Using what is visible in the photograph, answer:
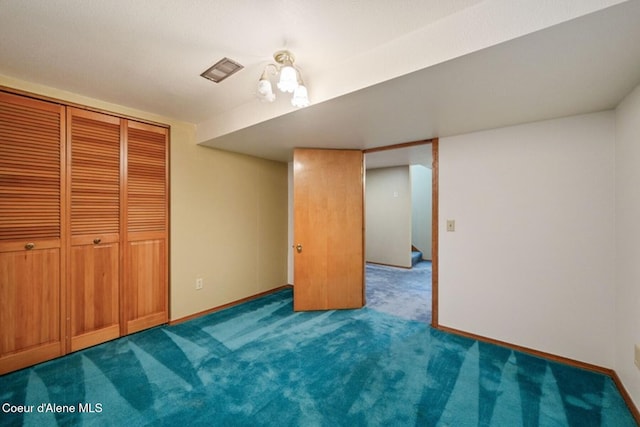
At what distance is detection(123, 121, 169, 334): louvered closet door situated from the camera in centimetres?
254

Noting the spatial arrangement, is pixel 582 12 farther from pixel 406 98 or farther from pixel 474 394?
pixel 474 394

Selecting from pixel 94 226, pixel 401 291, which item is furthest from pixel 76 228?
pixel 401 291

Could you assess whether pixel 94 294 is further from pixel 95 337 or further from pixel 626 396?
pixel 626 396

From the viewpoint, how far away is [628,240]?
1710 mm

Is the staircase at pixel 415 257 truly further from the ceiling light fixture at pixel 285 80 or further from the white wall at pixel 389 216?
the ceiling light fixture at pixel 285 80

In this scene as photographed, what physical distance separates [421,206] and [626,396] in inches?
202

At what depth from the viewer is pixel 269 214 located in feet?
12.9

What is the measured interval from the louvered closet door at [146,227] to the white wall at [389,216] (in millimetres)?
4211

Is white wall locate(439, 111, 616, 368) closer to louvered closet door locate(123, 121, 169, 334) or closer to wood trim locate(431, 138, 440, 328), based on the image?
wood trim locate(431, 138, 440, 328)

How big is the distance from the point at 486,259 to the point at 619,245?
84 centimetres

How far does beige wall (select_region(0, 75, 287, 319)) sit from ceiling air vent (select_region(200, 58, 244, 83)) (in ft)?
3.86

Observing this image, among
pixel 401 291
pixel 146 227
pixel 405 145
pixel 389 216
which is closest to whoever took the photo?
pixel 146 227

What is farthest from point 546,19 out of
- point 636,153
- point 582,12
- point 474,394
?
point 474,394

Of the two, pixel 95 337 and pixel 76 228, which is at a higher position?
pixel 76 228
